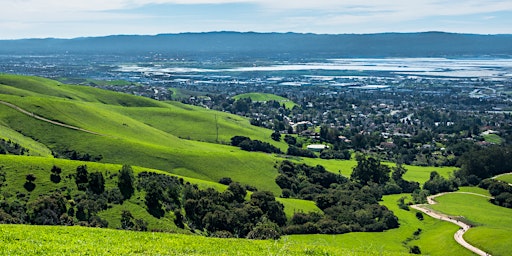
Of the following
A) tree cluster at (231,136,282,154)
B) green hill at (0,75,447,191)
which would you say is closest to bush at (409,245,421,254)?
green hill at (0,75,447,191)

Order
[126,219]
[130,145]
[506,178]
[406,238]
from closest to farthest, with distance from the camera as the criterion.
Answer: [126,219], [406,238], [130,145], [506,178]

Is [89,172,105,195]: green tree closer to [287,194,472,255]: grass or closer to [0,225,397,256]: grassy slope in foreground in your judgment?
[287,194,472,255]: grass

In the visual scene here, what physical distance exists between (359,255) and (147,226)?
3614 cm

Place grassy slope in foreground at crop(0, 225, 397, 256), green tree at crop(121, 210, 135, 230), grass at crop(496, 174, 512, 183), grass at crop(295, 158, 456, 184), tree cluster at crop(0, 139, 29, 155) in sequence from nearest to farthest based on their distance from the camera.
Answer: grassy slope in foreground at crop(0, 225, 397, 256), green tree at crop(121, 210, 135, 230), tree cluster at crop(0, 139, 29, 155), grass at crop(496, 174, 512, 183), grass at crop(295, 158, 456, 184)

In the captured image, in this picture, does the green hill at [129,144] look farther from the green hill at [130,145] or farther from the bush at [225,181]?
the bush at [225,181]

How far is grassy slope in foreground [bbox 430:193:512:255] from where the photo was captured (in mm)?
69012

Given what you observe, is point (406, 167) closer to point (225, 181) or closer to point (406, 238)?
point (406, 238)

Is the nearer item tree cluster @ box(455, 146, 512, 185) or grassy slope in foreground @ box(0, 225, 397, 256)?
grassy slope in foreground @ box(0, 225, 397, 256)

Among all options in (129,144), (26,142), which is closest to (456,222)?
(129,144)

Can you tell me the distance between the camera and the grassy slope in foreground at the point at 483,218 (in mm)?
69012

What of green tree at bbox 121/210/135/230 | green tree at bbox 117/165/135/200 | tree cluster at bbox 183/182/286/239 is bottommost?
tree cluster at bbox 183/182/286/239

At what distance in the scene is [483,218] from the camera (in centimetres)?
9225

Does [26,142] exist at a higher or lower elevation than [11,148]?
lower

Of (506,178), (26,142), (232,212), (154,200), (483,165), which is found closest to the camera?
(154,200)
